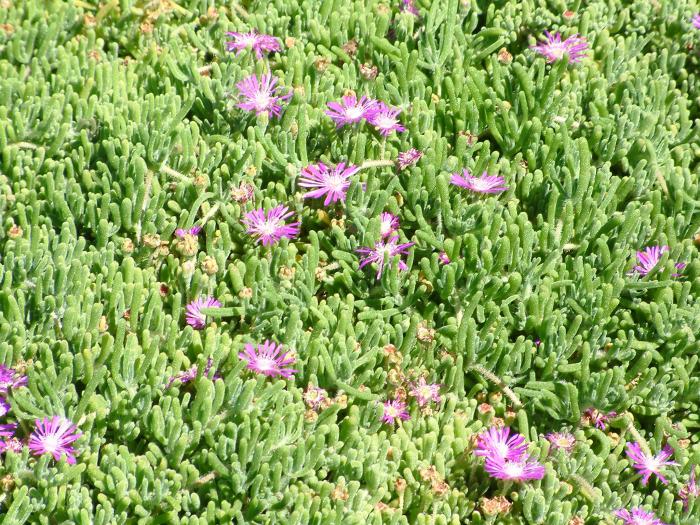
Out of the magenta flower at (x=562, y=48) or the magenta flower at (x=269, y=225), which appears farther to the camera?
the magenta flower at (x=562, y=48)

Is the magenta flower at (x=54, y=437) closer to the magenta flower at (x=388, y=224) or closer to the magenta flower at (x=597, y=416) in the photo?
the magenta flower at (x=388, y=224)

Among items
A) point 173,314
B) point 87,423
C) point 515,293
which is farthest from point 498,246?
point 87,423

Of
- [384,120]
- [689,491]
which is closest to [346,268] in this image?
[384,120]

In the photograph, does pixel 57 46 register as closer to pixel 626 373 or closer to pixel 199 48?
pixel 199 48

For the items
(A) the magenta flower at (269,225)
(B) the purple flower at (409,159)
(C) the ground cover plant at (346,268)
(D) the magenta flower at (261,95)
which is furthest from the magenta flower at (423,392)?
(D) the magenta flower at (261,95)

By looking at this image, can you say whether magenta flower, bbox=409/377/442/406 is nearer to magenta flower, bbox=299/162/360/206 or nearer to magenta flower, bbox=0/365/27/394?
magenta flower, bbox=299/162/360/206

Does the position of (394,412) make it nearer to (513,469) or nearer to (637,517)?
(513,469)

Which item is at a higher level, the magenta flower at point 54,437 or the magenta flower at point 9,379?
the magenta flower at point 9,379

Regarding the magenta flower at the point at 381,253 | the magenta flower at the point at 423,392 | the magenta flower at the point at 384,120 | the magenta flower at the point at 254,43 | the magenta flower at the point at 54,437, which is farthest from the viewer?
the magenta flower at the point at 254,43
